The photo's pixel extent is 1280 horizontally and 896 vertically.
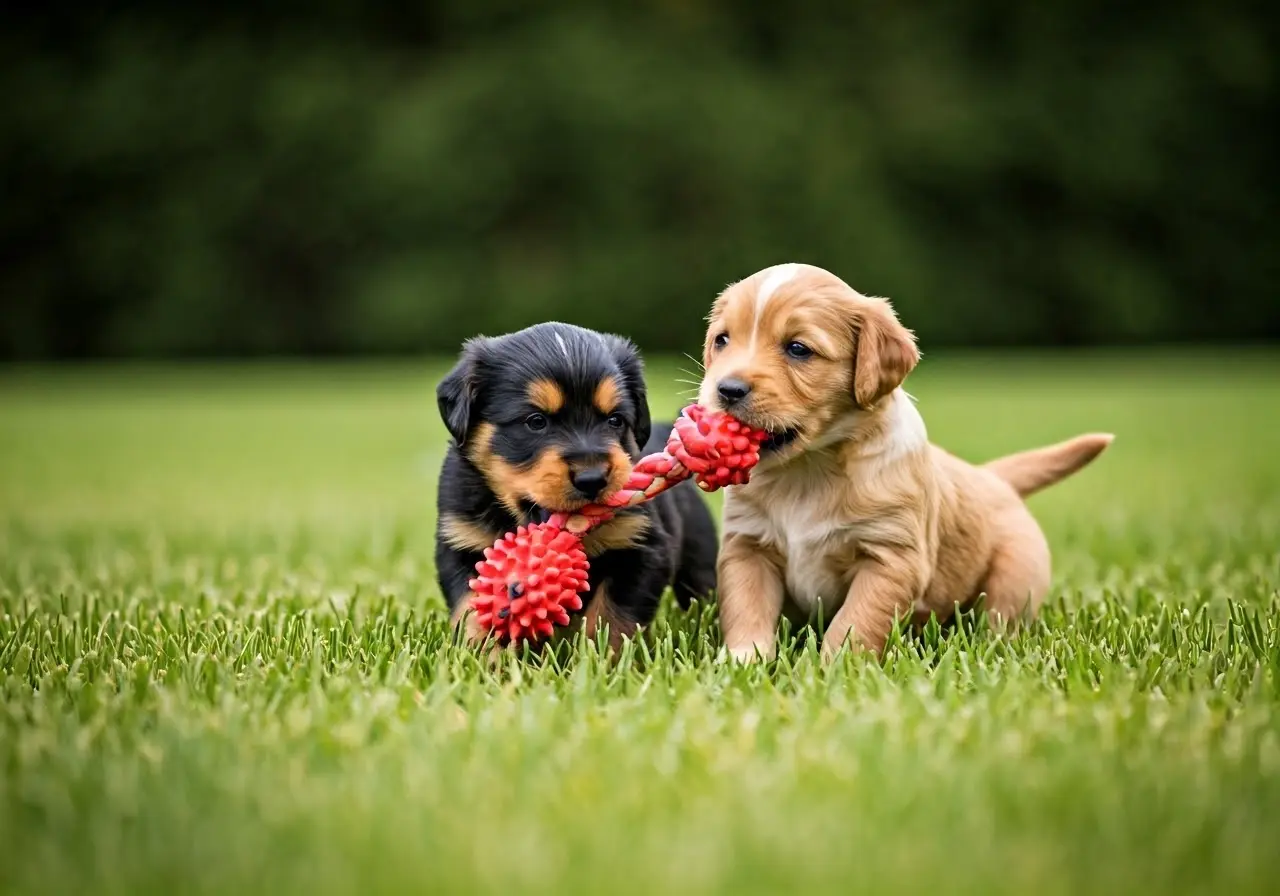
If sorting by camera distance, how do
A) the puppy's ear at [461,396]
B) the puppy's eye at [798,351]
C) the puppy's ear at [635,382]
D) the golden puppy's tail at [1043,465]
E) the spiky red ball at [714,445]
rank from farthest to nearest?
the golden puppy's tail at [1043,465]
the puppy's ear at [635,382]
the puppy's ear at [461,396]
the puppy's eye at [798,351]
the spiky red ball at [714,445]

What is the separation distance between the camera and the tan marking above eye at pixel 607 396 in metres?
3.44

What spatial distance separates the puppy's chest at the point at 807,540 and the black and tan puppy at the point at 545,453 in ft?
0.85

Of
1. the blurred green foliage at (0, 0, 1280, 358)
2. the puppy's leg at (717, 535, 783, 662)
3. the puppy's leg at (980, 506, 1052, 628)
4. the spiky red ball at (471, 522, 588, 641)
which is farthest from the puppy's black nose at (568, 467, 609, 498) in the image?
the blurred green foliage at (0, 0, 1280, 358)

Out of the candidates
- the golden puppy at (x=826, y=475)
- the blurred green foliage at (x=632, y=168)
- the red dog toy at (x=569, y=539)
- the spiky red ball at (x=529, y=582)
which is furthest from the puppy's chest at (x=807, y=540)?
the blurred green foliage at (x=632, y=168)

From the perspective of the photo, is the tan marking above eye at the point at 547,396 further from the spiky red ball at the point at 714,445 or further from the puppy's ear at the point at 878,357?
the puppy's ear at the point at 878,357

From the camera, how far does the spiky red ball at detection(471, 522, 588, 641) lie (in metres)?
3.12

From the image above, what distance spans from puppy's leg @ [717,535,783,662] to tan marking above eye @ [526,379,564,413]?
626 mm

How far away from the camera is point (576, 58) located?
25.9 meters

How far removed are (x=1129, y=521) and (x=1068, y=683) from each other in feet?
11.2

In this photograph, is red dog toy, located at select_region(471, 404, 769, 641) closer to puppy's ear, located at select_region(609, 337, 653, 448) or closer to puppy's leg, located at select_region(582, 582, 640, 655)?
puppy's leg, located at select_region(582, 582, 640, 655)

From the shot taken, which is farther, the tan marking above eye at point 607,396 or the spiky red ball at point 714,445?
the tan marking above eye at point 607,396

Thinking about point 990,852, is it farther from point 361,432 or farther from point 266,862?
point 361,432

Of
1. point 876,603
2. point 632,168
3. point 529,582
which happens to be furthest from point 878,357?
point 632,168

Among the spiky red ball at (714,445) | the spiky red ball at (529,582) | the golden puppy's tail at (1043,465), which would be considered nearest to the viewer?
the spiky red ball at (529,582)
